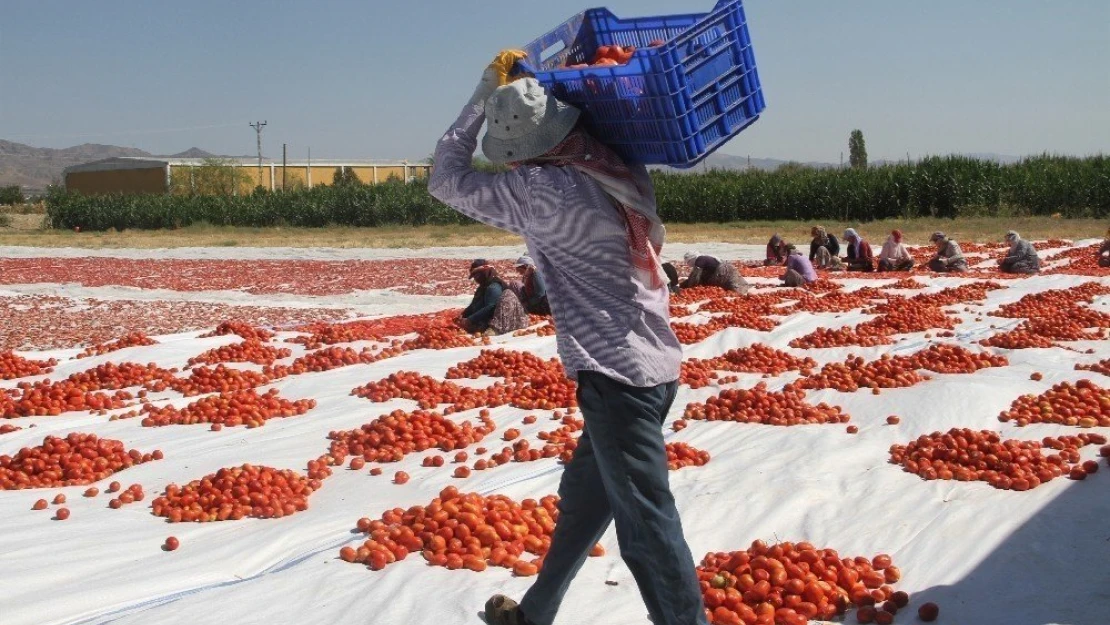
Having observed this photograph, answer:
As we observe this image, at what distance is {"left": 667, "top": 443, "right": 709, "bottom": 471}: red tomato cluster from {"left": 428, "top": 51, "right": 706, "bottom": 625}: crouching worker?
2606 millimetres

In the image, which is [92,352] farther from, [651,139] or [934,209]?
[934,209]

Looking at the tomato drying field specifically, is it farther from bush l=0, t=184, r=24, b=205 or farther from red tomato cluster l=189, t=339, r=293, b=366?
bush l=0, t=184, r=24, b=205

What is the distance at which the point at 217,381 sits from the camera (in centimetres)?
875

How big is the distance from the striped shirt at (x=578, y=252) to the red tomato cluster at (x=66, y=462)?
3.98 meters

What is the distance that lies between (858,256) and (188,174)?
6176 cm

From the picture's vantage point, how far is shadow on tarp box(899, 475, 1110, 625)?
146 inches

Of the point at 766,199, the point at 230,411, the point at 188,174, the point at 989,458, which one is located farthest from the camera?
the point at 188,174

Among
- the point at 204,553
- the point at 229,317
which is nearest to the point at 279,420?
the point at 204,553

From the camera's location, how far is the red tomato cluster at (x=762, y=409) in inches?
255

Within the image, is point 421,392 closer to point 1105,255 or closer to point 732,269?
point 732,269

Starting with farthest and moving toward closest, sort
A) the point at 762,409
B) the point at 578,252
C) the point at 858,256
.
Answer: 1. the point at 858,256
2. the point at 762,409
3. the point at 578,252

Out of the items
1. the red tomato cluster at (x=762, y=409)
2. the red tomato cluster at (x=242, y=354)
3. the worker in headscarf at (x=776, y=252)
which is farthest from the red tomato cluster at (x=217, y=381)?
the worker in headscarf at (x=776, y=252)

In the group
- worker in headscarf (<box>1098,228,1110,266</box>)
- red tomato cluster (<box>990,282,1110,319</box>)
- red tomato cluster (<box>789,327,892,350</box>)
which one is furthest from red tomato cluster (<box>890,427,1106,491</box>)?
worker in headscarf (<box>1098,228,1110,266</box>)

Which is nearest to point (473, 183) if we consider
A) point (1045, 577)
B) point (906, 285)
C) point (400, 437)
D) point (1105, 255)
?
point (1045, 577)
